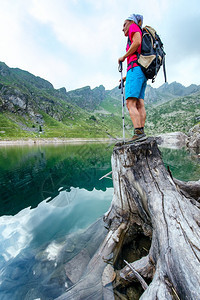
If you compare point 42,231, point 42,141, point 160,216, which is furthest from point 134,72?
point 42,141

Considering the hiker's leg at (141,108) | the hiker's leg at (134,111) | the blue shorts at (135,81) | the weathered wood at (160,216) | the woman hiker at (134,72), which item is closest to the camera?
the weathered wood at (160,216)

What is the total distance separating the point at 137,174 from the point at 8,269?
564 cm

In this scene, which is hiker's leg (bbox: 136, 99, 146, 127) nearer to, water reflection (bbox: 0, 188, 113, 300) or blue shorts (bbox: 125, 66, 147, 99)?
blue shorts (bbox: 125, 66, 147, 99)

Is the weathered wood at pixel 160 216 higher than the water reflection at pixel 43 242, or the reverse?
the weathered wood at pixel 160 216

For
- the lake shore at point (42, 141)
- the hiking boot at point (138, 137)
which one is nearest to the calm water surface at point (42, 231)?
the hiking boot at point (138, 137)

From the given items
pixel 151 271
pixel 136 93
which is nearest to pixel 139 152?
pixel 136 93

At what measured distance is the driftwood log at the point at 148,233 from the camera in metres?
2.21

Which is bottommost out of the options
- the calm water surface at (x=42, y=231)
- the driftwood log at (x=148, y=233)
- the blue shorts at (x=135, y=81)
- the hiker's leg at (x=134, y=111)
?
the calm water surface at (x=42, y=231)

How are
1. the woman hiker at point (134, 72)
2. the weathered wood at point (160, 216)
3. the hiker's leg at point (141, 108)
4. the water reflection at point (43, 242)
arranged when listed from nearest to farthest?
the weathered wood at point (160, 216) → the water reflection at point (43, 242) → the woman hiker at point (134, 72) → the hiker's leg at point (141, 108)

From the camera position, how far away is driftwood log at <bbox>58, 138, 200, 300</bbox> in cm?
221

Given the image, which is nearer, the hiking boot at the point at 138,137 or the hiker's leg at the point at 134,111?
the hiking boot at the point at 138,137

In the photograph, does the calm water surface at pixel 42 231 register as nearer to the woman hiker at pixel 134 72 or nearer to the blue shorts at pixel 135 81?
the woman hiker at pixel 134 72

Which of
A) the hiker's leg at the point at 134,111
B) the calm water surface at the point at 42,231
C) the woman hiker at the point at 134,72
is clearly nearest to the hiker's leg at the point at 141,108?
the woman hiker at the point at 134,72

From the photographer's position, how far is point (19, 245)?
6.18 meters
